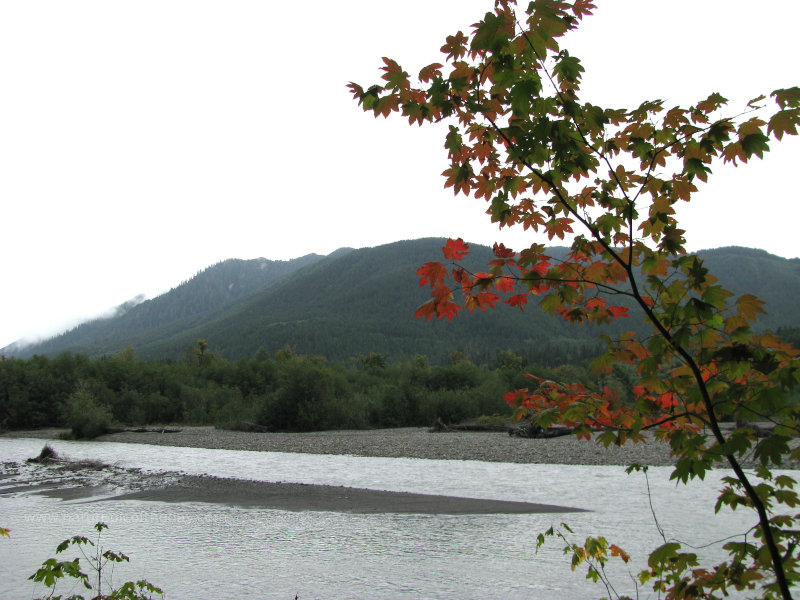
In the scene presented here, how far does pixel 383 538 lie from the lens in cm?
1018

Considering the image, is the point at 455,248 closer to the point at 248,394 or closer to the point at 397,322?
the point at 248,394

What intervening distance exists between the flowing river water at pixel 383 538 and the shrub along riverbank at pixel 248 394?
18682mm

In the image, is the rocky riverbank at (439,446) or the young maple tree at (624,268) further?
the rocky riverbank at (439,446)

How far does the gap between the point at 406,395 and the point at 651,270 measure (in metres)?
37.5

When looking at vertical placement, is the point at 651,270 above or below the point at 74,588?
above

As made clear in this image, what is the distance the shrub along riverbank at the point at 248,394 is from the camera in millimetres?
38188

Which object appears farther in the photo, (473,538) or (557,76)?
(473,538)

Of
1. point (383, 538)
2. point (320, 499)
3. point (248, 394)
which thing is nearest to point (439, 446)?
point (320, 499)

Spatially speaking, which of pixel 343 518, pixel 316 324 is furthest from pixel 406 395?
pixel 316 324

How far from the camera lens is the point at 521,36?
201cm

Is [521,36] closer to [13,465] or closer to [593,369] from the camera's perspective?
[593,369]

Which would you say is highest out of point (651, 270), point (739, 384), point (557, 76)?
point (557, 76)

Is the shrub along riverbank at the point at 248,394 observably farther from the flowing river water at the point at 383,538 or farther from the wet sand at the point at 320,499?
the wet sand at the point at 320,499

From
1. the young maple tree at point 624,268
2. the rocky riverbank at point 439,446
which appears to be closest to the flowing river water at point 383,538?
the rocky riverbank at point 439,446
